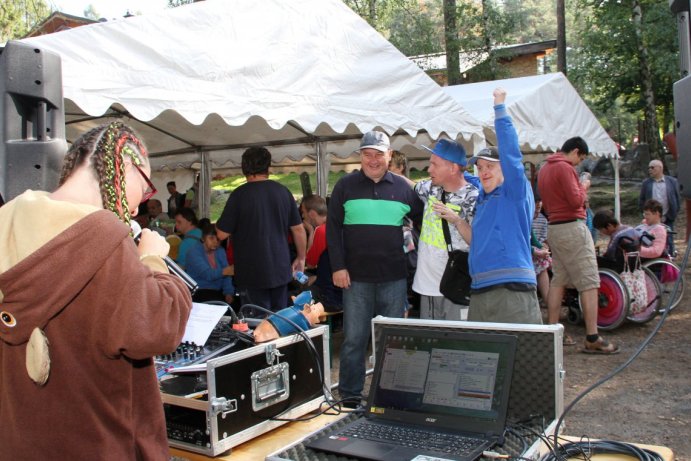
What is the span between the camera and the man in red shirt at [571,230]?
222 inches

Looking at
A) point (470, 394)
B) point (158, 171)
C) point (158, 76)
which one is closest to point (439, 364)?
point (470, 394)

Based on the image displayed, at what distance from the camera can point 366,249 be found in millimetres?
4164

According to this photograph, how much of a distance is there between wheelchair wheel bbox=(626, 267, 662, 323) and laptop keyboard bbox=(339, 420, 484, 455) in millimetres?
5636

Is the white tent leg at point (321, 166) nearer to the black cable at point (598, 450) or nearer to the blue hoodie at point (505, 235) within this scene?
the blue hoodie at point (505, 235)

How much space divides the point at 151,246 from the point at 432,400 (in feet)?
2.99

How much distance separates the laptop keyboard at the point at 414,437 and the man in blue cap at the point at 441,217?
2019 mm

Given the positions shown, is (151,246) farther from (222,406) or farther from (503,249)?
(503,249)

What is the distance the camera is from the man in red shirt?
5.65 meters

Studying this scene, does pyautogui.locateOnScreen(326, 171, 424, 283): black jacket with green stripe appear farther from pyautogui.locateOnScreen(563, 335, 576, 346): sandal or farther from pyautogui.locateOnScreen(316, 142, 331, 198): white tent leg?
pyautogui.locateOnScreen(316, 142, 331, 198): white tent leg

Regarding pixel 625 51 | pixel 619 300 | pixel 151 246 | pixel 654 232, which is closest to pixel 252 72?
pixel 151 246

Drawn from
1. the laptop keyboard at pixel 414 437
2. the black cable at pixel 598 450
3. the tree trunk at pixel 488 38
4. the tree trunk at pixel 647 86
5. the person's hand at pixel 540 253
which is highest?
the tree trunk at pixel 488 38

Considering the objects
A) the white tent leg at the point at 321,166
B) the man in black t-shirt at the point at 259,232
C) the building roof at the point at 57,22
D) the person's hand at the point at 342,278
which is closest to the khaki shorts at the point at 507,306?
the person's hand at the point at 342,278

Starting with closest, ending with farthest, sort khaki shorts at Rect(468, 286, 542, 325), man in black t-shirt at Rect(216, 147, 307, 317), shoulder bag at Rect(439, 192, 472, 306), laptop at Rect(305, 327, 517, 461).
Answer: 1. laptop at Rect(305, 327, 517, 461)
2. khaki shorts at Rect(468, 286, 542, 325)
3. shoulder bag at Rect(439, 192, 472, 306)
4. man in black t-shirt at Rect(216, 147, 307, 317)

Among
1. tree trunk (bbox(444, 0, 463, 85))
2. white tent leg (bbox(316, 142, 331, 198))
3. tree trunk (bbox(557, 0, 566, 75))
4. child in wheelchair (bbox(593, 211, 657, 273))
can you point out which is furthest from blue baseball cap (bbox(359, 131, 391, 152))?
tree trunk (bbox(557, 0, 566, 75))
